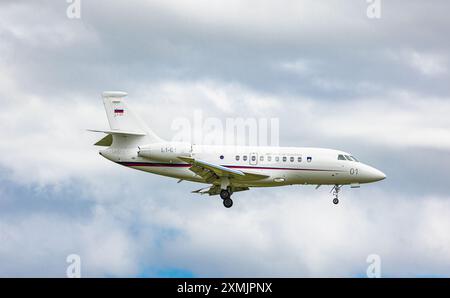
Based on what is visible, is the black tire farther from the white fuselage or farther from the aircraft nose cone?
the aircraft nose cone

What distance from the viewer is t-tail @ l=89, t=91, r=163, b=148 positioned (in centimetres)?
6531

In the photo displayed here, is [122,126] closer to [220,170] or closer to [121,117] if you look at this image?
[121,117]

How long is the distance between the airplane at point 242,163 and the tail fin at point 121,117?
3.59 ft

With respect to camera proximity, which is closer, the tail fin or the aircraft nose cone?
the aircraft nose cone

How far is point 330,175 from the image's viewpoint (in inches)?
2525

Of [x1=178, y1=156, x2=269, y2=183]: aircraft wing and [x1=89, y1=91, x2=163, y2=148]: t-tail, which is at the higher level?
[x1=89, y1=91, x2=163, y2=148]: t-tail

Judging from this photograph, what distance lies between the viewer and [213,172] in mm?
63250

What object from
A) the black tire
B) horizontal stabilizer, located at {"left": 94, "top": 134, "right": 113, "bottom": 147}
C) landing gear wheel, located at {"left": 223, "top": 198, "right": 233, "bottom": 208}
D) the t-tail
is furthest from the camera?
horizontal stabilizer, located at {"left": 94, "top": 134, "right": 113, "bottom": 147}

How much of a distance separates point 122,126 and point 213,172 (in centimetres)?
779

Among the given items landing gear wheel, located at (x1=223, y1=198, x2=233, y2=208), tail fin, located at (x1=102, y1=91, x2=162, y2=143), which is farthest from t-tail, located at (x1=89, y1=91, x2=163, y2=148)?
landing gear wheel, located at (x1=223, y1=198, x2=233, y2=208)

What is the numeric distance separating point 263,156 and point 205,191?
17.0ft

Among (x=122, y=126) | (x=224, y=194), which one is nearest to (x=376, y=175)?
(x=224, y=194)
